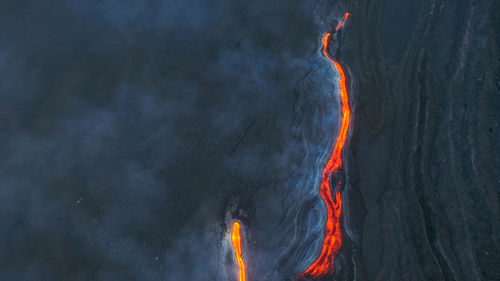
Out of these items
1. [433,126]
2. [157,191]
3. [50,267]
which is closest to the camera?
[50,267]

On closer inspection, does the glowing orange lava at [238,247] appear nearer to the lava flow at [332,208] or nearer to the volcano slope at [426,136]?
the lava flow at [332,208]

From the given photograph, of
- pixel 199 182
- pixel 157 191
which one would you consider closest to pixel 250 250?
pixel 199 182

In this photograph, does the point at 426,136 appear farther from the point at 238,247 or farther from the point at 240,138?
the point at 238,247

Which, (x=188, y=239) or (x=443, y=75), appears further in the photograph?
(x=443, y=75)

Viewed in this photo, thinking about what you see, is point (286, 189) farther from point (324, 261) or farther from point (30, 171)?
point (30, 171)

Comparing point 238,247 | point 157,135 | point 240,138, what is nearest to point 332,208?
point 238,247

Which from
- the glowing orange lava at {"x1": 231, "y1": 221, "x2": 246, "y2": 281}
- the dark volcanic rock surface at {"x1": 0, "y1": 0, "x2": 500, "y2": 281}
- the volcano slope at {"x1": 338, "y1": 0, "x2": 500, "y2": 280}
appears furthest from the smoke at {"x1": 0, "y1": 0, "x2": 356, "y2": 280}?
the volcano slope at {"x1": 338, "y1": 0, "x2": 500, "y2": 280}
